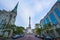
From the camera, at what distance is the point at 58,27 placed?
32438 mm

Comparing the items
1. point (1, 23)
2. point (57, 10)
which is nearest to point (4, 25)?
point (1, 23)

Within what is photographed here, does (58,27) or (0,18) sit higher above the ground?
(0,18)

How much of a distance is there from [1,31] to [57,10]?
24206 millimetres

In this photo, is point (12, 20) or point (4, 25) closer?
point (4, 25)

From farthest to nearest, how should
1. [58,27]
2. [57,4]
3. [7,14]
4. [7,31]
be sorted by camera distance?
[7,14]
[7,31]
[57,4]
[58,27]

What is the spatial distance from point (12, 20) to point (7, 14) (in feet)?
15.0

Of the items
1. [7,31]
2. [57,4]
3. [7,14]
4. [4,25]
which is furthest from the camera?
[7,14]

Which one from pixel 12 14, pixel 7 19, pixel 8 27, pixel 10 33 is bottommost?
pixel 10 33

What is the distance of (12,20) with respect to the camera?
170 feet

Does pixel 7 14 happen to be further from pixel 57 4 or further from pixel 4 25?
pixel 57 4

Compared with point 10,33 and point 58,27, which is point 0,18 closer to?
point 10,33

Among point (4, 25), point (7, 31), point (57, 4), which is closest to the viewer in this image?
point (57, 4)

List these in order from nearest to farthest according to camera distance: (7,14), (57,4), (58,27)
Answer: (58,27) < (57,4) < (7,14)

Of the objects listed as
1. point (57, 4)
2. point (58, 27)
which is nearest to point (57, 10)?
point (57, 4)
